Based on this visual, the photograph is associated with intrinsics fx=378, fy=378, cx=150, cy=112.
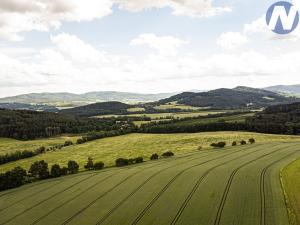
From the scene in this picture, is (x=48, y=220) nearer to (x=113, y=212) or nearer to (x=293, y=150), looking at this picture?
(x=113, y=212)

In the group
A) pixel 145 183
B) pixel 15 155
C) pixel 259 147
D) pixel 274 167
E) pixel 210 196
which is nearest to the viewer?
pixel 210 196

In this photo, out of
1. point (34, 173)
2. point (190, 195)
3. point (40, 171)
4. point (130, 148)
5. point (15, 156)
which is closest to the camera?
point (190, 195)

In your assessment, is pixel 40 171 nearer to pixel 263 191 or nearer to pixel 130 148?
pixel 130 148

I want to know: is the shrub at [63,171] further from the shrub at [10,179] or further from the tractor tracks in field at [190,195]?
the tractor tracks in field at [190,195]

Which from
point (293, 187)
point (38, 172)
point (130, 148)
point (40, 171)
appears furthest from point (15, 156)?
point (293, 187)

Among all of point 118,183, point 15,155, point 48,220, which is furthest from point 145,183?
point 15,155

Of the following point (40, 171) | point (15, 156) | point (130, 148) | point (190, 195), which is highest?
point (130, 148)
